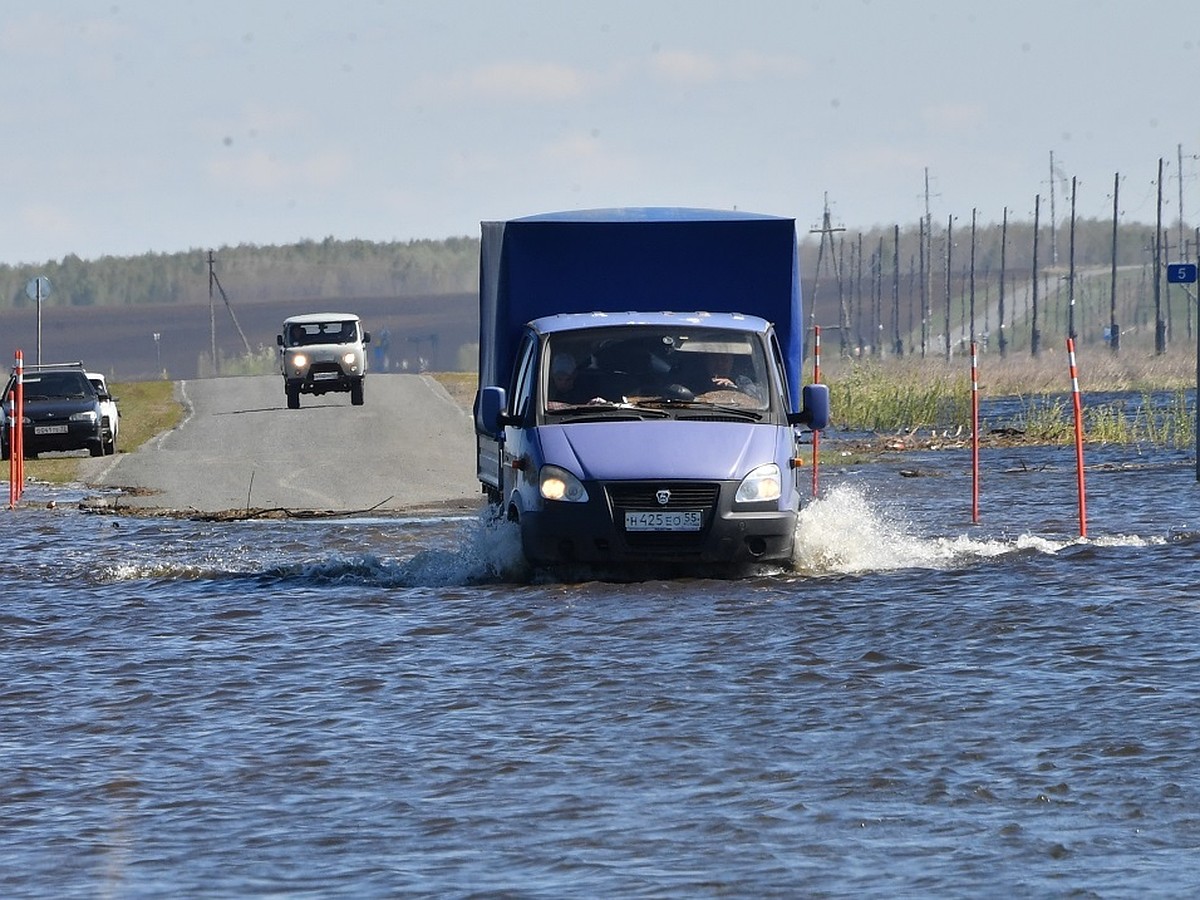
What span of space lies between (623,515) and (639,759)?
5637 millimetres

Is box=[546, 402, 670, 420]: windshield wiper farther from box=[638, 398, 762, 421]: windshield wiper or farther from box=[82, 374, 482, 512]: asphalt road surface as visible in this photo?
box=[82, 374, 482, 512]: asphalt road surface

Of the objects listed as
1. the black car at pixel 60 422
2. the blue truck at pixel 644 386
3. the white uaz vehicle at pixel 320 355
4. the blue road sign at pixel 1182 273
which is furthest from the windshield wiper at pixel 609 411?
the white uaz vehicle at pixel 320 355

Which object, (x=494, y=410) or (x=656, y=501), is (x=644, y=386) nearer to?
(x=494, y=410)

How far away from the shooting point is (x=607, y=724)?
10.2 m

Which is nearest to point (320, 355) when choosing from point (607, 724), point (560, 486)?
point (560, 486)

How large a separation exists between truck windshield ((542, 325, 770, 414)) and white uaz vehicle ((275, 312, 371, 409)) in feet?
115

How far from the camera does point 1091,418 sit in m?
44.2

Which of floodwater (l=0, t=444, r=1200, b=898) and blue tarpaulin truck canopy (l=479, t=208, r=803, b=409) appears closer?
floodwater (l=0, t=444, r=1200, b=898)

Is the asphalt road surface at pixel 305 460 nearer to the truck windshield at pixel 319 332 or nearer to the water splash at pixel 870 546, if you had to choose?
the truck windshield at pixel 319 332

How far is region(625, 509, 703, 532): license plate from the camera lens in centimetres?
1486

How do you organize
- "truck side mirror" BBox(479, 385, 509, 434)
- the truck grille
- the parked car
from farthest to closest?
the parked car → "truck side mirror" BBox(479, 385, 509, 434) → the truck grille

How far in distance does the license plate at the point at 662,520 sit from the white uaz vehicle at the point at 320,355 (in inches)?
1441

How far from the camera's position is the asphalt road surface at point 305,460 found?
26.2 metres

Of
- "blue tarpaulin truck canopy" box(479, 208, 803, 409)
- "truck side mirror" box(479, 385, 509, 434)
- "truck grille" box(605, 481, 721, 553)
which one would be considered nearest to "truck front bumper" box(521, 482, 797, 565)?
"truck grille" box(605, 481, 721, 553)
